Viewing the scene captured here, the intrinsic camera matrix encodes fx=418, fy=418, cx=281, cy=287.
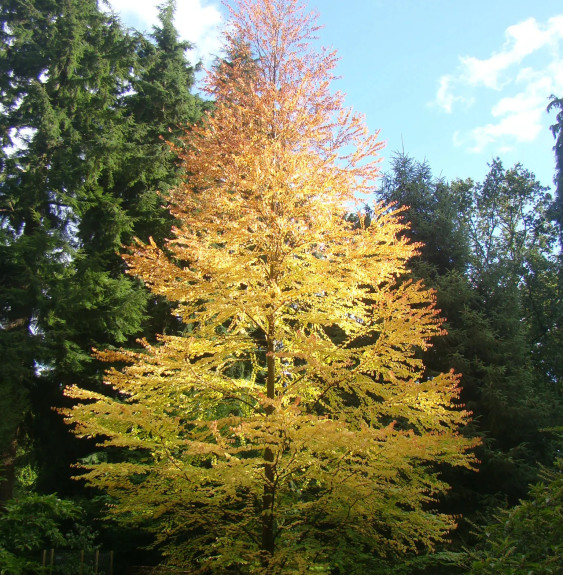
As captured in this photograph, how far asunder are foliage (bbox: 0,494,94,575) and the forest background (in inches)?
1.2

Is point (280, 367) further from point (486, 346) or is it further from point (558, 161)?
point (558, 161)

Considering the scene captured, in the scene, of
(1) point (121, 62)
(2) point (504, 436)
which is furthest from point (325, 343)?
(1) point (121, 62)

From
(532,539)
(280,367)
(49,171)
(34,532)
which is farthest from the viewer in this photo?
(49,171)

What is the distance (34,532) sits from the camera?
6.47 m

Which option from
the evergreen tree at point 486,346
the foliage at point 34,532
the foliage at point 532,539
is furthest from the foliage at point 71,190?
the foliage at point 532,539

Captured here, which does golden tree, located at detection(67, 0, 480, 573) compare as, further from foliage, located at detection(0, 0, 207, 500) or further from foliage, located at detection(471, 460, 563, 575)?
foliage, located at detection(0, 0, 207, 500)

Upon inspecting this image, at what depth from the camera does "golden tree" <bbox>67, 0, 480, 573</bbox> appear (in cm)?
321

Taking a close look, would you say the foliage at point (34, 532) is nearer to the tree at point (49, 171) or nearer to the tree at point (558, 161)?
the tree at point (49, 171)

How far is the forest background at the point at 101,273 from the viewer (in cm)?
819

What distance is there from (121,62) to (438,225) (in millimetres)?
10228

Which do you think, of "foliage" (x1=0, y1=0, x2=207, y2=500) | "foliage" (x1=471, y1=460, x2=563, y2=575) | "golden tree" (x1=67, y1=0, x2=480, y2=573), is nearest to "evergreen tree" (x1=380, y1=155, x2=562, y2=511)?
"foliage" (x1=471, y1=460, x2=563, y2=575)

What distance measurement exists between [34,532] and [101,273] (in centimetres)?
511

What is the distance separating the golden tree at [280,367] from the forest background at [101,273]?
13.1ft

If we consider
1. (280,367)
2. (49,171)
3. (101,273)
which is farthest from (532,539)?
(49,171)
